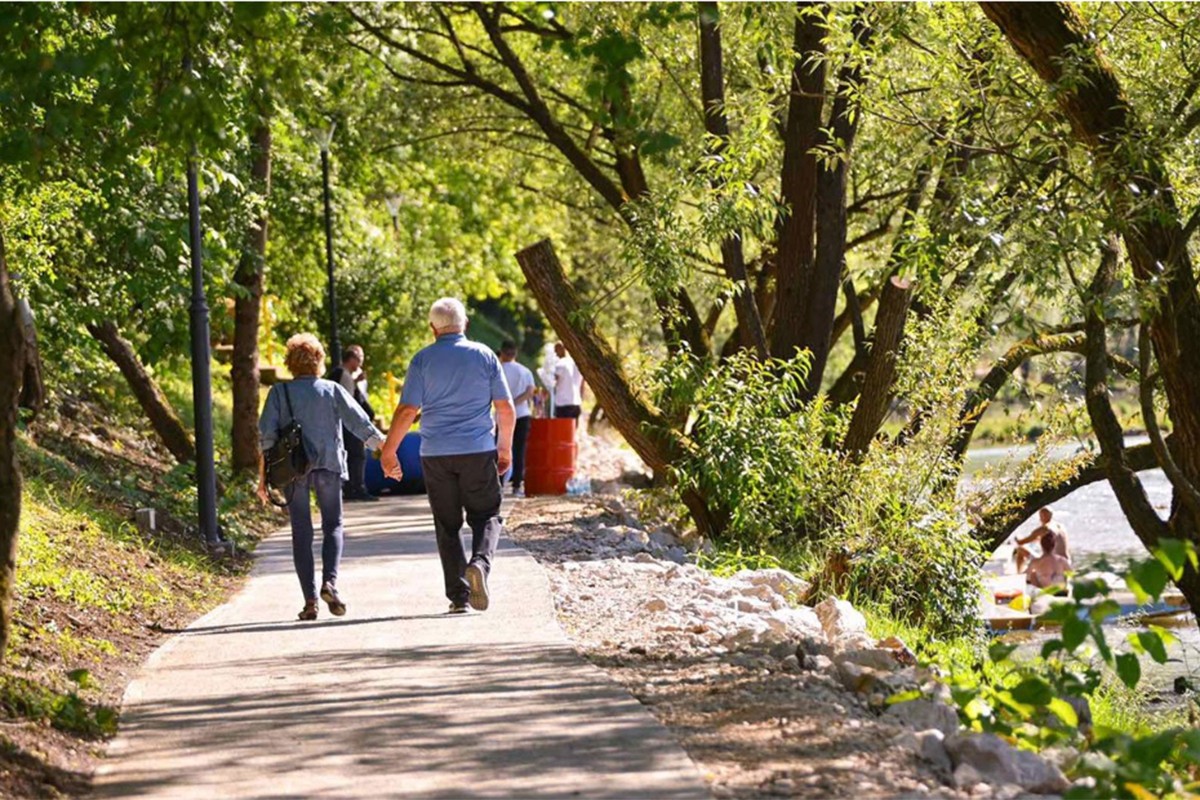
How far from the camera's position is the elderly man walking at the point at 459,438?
10867 mm

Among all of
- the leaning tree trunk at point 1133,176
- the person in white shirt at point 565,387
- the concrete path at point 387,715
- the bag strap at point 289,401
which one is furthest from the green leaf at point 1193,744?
the person in white shirt at point 565,387

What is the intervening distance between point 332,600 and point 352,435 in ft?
33.2

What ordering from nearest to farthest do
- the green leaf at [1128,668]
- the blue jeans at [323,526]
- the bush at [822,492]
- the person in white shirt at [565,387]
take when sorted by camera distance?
the green leaf at [1128,668], the blue jeans at [323,526], the bush at [822,492], the person in white shirt at [565,387]

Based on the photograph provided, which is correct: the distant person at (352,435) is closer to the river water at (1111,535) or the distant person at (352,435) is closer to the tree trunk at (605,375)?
the tree trunk at (605,375)

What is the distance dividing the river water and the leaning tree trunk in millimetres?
3418

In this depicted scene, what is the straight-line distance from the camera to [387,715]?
779cm

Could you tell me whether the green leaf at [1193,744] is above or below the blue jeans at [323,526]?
below

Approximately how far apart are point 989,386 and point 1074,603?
390 inches

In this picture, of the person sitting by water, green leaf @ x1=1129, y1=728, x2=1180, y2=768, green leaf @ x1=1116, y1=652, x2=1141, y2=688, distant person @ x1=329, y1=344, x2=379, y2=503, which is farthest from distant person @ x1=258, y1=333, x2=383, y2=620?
the person sitting by water

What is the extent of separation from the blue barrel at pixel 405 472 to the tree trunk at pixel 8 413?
14.8 meters

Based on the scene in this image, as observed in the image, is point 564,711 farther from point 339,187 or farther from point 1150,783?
point 339,187

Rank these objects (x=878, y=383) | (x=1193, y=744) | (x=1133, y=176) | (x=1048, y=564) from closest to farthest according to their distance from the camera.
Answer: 1. (x=1193, y=744)
2. (x=1133, y=176)
3. (x=878, y=383)
4. (x=1048, y=564)

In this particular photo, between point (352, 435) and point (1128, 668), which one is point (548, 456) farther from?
point (1128, 668)

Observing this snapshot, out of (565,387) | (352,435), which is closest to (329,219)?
(565,387)
